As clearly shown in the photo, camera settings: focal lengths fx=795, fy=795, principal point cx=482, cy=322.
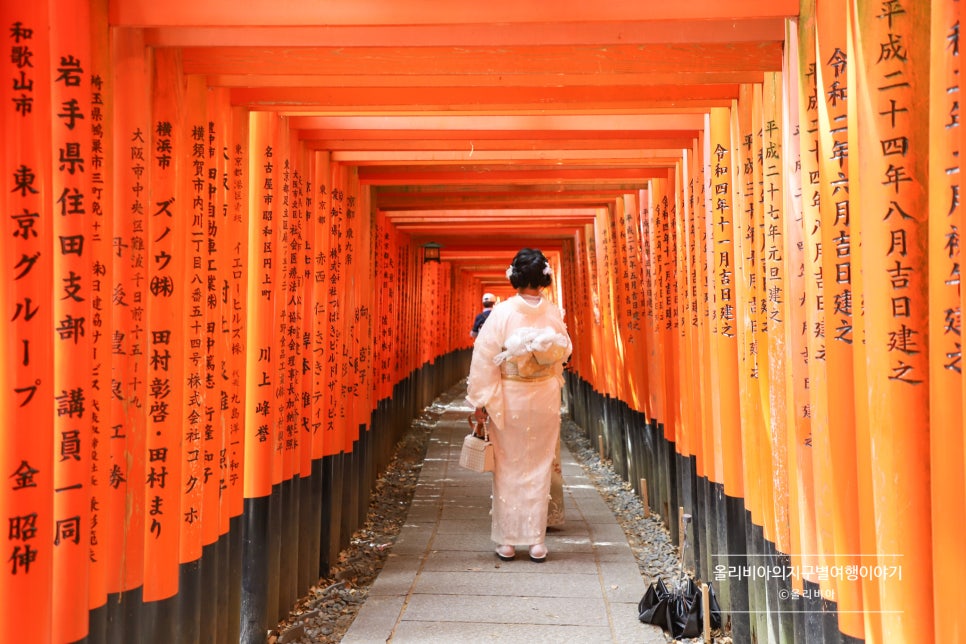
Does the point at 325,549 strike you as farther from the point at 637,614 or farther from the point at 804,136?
the point at 804,136

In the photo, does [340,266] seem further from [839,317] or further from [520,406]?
[839,317]

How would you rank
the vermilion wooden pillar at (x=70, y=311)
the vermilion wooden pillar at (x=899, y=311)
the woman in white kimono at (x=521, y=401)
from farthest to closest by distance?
the woman in white kimono at (x=521, y=401)
the vermilion wooden pillar at (x=70, y=311)
the vermilion wooden pillar at (x=899, y=311)

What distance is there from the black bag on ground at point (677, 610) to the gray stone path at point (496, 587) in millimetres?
82

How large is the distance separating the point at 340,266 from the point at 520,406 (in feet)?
6.43

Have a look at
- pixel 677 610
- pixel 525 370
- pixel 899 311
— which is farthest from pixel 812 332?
pixel 525 370

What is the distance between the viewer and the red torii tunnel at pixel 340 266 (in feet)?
7.34

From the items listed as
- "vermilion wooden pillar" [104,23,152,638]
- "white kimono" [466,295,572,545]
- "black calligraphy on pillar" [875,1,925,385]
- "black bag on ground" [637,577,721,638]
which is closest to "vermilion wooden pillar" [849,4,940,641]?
"black calligraphy on pillar" [875,1,925,385]

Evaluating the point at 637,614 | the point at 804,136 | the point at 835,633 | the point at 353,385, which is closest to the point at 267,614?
the point at 637,614

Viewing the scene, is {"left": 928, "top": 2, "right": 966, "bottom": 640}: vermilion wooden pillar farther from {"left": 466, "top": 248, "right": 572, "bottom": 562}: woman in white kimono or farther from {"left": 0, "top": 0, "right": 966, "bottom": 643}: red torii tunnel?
{"left": 466, "top": 248, "right": 572, "bottom": 562}: woman in white kimono

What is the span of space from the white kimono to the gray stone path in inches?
15.4

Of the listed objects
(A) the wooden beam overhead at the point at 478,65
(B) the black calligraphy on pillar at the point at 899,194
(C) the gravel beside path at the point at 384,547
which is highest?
(A) the wooden beam overhead at the point at 478,65

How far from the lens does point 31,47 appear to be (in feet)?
7.56

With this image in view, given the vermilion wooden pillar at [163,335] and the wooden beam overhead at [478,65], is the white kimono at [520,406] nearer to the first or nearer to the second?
the wooden beam overhead at [478,65]

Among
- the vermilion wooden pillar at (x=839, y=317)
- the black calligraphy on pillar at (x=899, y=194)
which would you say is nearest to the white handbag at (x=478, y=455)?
the vermilion wooden pillar at (x=839, y=317)
